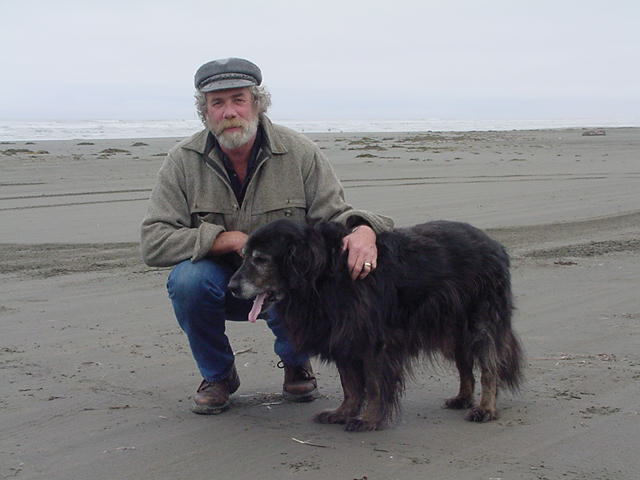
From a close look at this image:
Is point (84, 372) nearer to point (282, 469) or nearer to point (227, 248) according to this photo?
point (227, 248)

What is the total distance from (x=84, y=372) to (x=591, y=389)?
2.83 metres

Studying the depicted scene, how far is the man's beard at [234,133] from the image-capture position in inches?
177

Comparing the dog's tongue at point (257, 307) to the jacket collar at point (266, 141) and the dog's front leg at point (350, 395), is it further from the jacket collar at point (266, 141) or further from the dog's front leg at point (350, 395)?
the jacket collar at point (266, 141)

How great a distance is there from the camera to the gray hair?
4648 millimetres

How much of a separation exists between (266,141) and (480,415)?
1839 millimetres

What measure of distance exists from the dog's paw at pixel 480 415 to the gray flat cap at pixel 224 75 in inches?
80.5

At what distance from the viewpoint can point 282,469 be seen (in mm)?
3621

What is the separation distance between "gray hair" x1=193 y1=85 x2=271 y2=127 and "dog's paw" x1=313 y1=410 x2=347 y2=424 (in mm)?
1660

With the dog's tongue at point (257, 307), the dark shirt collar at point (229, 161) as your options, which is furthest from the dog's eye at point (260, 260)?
the dark shirt collar at point (229, 161)

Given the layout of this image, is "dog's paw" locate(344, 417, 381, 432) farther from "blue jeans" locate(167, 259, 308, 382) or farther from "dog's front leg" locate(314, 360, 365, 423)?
"blue jeans" locate(167, 259, 308, 382)

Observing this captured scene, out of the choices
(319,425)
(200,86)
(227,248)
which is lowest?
(319,425)

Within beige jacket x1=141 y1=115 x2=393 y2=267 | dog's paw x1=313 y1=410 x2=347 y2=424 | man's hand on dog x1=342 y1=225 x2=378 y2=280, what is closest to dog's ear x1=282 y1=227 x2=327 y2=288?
man's hand on dog x1=342 y1=225 x2=378 y2=280

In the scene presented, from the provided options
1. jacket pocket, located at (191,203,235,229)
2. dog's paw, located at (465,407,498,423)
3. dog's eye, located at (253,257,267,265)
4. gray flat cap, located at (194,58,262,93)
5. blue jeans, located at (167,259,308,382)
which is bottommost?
dog's paw, located at (465,407,498,423)

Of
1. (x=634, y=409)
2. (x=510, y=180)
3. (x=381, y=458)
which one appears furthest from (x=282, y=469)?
(x=510, y=180)
